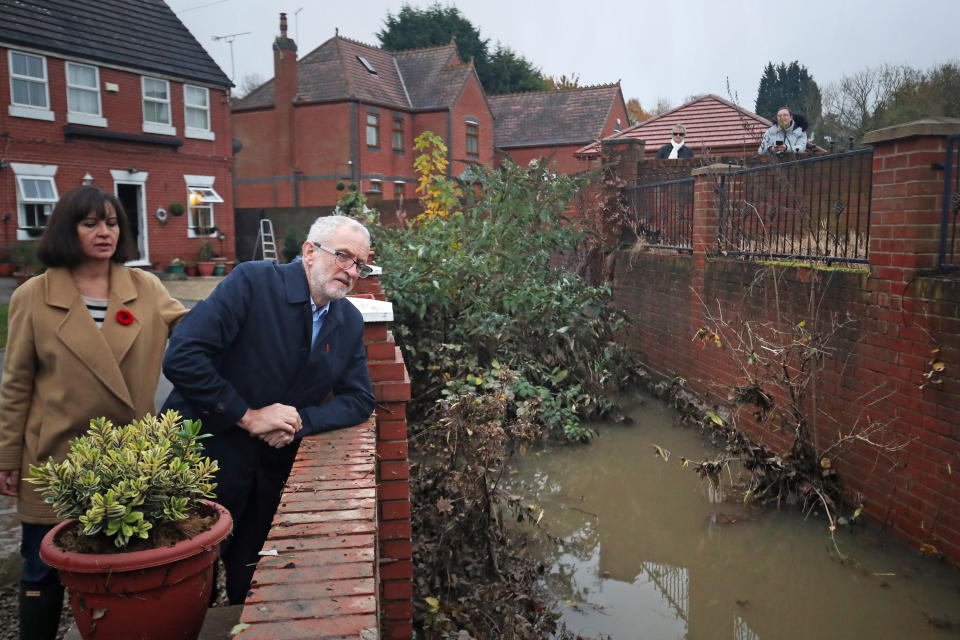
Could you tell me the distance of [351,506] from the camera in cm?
219

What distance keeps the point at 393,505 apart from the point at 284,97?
32.2m

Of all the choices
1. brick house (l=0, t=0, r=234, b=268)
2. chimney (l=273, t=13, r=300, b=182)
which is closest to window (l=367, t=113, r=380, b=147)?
chimney (l=273, t=13, r=300, b=182)

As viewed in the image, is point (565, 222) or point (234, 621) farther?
point (565, 222)

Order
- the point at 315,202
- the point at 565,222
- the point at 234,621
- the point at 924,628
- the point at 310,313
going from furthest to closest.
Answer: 1. the point at 315,202
2. the point at 565,222
3. the point at 924,628
4. the point at 310,313
5. the point at 234,621

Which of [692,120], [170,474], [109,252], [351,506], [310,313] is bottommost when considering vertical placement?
[351,506]

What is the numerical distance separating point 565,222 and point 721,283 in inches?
91.6

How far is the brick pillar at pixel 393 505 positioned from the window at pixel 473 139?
34260 mm

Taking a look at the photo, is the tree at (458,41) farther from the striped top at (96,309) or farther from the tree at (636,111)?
the striped top at (96,309)

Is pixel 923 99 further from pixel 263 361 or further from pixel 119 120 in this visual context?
pixel 263 361

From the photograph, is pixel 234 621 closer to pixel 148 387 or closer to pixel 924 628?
pixel 148 387

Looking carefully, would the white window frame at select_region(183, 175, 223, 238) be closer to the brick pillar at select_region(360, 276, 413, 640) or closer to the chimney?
the chimney

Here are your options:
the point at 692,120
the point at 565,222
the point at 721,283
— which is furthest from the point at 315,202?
the point at 721,283

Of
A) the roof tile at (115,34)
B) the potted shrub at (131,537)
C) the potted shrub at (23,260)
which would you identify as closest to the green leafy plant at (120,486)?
the potted shrub at (131,537)

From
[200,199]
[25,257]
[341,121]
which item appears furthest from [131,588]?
[341,121]
